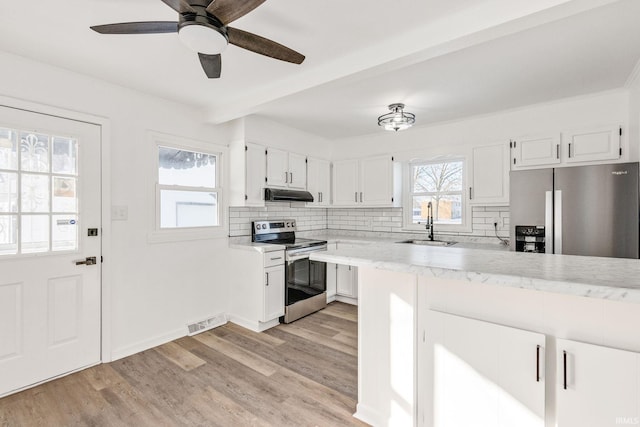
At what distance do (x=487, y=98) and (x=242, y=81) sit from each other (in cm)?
234

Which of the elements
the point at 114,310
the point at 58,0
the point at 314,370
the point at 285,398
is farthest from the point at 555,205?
the point at 114,310

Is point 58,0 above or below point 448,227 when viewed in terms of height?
above

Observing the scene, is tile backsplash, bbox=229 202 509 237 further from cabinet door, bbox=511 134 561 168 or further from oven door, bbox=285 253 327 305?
oven door, bbox=285 253 327 305

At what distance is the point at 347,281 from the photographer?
4.18 meters

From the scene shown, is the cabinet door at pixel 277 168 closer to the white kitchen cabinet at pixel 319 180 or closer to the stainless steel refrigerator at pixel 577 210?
the white kitchen cabinet at pixel 319 180

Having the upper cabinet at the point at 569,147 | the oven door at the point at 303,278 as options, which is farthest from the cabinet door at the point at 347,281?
the upper cabinet at the point at 569,147

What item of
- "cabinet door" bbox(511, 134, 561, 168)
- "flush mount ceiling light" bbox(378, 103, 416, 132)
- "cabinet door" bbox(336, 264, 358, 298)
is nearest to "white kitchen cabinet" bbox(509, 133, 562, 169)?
"cabinet door" bbox(511, 134, 561, 168)

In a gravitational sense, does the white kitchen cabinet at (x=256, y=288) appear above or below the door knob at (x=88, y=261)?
below

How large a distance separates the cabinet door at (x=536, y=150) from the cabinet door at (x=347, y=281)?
7.56 feet

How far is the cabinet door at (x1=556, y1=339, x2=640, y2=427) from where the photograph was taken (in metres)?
1.06

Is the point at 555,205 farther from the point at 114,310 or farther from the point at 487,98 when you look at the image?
the point at 114,310

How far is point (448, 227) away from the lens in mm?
3938

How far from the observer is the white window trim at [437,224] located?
373 cm

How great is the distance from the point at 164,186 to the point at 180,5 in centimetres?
205
